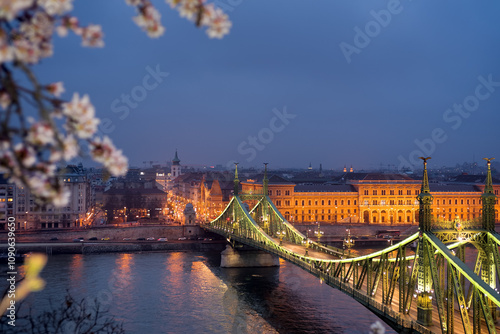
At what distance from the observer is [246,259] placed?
41.3 metres

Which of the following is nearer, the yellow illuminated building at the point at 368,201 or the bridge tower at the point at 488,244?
the bridge tower at the point at 488,244

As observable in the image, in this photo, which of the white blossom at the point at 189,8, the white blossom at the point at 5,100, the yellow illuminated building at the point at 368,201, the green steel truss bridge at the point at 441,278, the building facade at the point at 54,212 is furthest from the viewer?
the yellow illuminated building at the point at 368,201

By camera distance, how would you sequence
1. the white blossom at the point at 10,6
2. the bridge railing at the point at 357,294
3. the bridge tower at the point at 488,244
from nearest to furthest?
1. the white blossom at the point at 10,6
2. the bridge railing at the point at 357,294
3. the bridge tower at the point at 488,244

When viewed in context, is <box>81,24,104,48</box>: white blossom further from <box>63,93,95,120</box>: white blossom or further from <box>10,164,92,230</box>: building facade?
<box>10,164,92,230</box>: building facade

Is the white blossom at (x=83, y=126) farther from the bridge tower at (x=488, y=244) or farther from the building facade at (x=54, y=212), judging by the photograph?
the building facade at (x=54, y=212)

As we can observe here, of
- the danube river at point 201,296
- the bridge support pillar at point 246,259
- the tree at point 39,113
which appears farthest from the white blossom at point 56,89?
the bridge support pillar at point 246,259

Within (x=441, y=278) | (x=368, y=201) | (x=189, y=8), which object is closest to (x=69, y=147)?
(x=189, y=8)

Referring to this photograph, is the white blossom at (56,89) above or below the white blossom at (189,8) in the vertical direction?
below

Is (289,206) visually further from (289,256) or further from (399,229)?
(289,256)

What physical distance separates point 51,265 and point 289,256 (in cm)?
1880

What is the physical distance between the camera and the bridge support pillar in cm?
4059

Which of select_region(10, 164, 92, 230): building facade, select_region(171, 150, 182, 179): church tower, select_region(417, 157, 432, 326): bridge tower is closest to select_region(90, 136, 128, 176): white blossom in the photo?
select_region(417, 157, 432, 326): bridge tower

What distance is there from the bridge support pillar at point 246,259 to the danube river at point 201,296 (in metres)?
0.81

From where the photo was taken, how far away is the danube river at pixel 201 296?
23.9 meters
